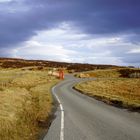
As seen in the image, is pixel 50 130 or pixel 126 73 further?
pixel 126 73

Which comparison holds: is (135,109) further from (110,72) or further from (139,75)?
(110,72)

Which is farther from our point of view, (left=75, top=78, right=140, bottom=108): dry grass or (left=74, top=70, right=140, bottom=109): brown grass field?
(left=75, top=78, right=140, bottom=108): dry grass

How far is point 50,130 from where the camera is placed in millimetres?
14867

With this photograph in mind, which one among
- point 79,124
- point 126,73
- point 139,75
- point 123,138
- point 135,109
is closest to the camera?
point 123,138

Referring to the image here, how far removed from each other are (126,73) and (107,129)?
101m

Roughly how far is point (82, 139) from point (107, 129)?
2402 millimetres

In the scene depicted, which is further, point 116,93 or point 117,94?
point 116,93

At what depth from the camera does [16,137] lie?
12.6 m

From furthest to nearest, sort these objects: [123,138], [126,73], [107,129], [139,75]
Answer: [126,73] → [139,75] → [107,129] → [123,138]

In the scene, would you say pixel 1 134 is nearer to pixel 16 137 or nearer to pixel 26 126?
pixel 16 137

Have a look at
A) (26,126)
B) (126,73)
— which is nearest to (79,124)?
(26,126)

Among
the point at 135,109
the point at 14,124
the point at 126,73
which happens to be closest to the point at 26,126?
the point at 14,124

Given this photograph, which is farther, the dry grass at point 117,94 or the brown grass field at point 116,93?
the dry grass at point 117,94

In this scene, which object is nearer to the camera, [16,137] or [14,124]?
[16,137]
